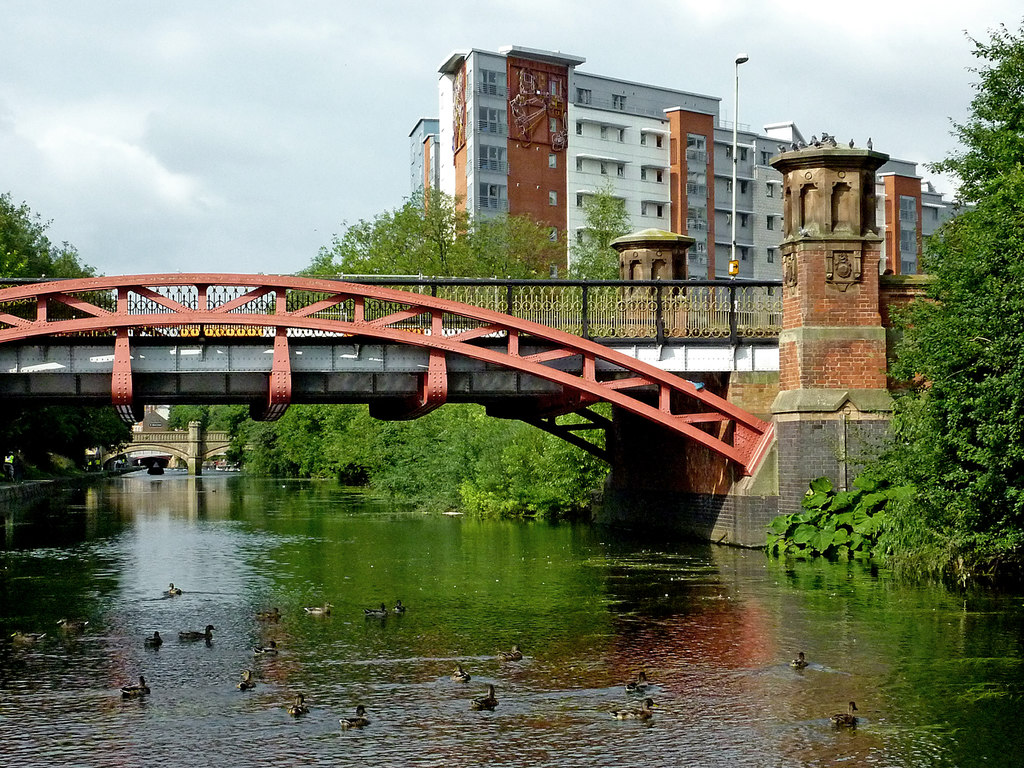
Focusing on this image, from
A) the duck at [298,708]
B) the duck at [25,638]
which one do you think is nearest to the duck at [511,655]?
the duck at [298,708]

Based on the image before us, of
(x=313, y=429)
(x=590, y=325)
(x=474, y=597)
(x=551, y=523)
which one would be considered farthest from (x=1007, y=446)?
(x=313, y=429)

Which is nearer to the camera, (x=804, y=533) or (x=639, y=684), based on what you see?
(x=639, y=684)

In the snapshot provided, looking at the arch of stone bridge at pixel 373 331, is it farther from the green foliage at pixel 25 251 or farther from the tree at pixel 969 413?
the green foliage at pixel 25 251

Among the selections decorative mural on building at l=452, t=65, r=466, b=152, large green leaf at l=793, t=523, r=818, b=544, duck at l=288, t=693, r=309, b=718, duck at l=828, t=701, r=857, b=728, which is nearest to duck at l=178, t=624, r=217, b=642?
duck at l=288, t=693, r=309, b=718

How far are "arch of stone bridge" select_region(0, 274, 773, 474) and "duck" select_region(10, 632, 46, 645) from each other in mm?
10778

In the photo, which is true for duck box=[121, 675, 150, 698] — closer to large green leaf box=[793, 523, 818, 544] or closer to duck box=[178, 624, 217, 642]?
duck box=[178, 624, 217, 642]

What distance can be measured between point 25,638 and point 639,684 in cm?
878

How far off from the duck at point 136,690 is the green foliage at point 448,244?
51.9m

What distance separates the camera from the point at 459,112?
93000 mm

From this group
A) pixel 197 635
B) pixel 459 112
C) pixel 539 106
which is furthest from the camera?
pixel 459 112

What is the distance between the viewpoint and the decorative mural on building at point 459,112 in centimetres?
9194

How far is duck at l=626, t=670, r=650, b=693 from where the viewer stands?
15495mm

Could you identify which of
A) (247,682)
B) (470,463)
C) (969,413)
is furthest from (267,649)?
(470,463)

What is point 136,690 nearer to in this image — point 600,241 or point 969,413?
point 969,413
